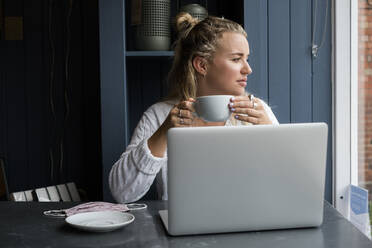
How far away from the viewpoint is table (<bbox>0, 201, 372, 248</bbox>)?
3.06ft

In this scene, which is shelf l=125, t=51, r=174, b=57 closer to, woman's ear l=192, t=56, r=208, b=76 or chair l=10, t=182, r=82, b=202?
woman's ear l=192, t=56, r=208, b=76

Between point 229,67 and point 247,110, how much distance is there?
1.57 feet

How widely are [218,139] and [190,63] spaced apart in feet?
2.97

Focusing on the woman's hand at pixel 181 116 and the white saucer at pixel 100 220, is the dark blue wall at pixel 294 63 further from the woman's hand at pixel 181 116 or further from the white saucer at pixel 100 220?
the white saucer at pixel 100 220

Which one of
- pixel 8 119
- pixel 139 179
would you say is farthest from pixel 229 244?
pixel 8 119

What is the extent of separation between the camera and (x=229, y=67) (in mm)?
1650

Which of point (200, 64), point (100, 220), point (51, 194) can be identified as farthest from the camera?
point (51, 194)

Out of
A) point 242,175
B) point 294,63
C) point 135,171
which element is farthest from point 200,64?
point 242,175

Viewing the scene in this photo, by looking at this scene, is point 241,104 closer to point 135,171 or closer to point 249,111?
point 249,111

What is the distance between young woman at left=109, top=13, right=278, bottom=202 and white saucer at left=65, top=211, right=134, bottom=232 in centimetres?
31

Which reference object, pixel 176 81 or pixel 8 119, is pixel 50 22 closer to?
pixel 8 119

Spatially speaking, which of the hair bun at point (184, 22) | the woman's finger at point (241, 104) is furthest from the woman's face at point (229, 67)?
the woman's finger at point (241, 104)

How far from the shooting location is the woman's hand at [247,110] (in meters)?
1.14

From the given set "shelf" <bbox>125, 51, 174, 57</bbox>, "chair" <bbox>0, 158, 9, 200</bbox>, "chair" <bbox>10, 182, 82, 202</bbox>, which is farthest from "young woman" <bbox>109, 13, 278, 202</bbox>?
"chair" <bbox>0, 158, 9, 200</bbox>
